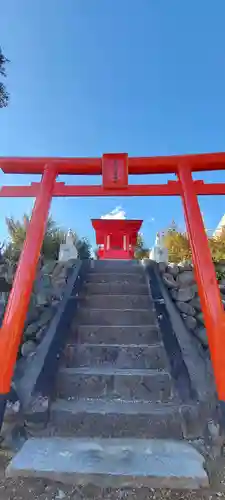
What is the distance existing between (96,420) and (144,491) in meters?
0.75

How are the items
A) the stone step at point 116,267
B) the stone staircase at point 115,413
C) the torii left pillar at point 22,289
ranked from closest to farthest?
the stone staircase at point 115,413, the torii left pillar at point 22,289, the stone step at point 116,267

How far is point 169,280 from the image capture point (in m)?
5.34

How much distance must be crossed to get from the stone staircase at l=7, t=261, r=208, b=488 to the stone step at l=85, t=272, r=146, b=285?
0.81m

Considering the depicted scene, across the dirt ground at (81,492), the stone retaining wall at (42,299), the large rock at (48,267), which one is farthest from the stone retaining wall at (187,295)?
the large rock at (48,267)

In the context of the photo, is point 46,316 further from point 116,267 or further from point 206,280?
point 206,280

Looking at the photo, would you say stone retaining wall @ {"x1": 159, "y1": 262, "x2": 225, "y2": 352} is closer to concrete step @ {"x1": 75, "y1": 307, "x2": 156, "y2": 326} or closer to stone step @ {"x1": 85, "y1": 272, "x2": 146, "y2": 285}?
stone step @ {"x1": 85, "y1": 272, "x2": 146, "y2": 285}

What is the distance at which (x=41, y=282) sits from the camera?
5.38m

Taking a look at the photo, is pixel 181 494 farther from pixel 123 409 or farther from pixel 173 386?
pixel 173 386

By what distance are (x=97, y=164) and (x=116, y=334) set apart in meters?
2.40

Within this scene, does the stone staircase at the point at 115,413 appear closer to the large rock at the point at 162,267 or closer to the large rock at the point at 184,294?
the large rock at the point at 184,294

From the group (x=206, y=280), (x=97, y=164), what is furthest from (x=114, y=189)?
(x=206, y=280)

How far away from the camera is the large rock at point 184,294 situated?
15.8ft

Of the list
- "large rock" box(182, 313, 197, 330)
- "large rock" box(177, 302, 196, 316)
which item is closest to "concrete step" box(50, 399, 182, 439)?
"large rock" box(182, 313, 197, 330)

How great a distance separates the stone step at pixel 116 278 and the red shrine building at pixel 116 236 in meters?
5.94
